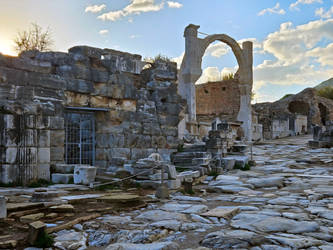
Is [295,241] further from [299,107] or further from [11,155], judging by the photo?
[299,107]

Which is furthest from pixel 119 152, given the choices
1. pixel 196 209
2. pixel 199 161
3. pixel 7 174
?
pixel 196 209

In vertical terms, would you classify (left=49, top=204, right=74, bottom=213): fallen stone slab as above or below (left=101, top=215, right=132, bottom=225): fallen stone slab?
above

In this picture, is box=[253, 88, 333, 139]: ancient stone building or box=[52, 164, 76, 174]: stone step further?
box=[253, 88, 333, 139]: ancient stone building

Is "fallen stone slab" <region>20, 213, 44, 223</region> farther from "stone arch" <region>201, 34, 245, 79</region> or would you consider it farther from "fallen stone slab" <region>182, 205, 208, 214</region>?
"stone arch" <region>201, 34, 245, 79</region>

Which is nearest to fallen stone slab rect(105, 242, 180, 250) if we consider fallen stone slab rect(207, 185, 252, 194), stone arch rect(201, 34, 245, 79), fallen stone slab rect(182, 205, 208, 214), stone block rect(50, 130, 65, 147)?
fallen stone slab rect(182, 205, 208, 214)

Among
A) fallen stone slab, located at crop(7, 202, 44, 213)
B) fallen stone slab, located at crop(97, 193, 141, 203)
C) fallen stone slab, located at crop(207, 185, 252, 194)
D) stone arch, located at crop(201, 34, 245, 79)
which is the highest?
stone arch, located at crop(201, 34, 245, 79)

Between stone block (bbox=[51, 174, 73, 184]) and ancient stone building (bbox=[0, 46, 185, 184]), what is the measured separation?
166 mm

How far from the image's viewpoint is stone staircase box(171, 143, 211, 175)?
30.1 ft

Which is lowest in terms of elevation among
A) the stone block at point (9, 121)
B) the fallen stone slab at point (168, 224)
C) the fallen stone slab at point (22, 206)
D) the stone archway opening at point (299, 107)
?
the fallen stone slab at point (168, 224)

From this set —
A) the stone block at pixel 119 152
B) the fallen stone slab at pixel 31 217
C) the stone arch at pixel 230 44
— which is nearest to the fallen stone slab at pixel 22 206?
the fallen stone slab at pixel 31 217

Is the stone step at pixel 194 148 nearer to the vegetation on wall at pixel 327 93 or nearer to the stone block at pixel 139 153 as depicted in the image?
the stone block at pixel 139 153

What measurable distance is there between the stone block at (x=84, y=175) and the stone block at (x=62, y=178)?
193 mm

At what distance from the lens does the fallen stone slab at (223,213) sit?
4.45 meters

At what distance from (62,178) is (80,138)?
6.47 feet
